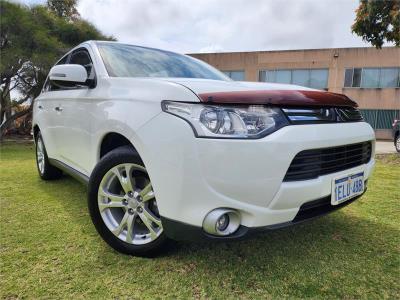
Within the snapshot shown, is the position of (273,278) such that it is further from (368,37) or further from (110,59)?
(368,37)

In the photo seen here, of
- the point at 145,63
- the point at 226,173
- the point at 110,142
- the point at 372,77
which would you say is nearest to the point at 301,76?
the point at 372,77

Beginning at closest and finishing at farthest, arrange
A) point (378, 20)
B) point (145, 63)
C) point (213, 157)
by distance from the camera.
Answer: point (213, 157), point (145, 63), point (378, 20)

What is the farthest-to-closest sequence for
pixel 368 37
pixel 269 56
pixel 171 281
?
pixel 269 56, pixel 368 37, pixel 171 281

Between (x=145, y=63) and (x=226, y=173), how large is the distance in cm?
147

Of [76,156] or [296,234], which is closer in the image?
[296,234]

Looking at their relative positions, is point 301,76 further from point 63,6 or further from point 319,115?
point 319,115

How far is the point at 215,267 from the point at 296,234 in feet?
2.77

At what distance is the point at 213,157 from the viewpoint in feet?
5.40

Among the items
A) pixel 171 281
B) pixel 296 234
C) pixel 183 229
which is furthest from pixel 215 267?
pixel 296 234

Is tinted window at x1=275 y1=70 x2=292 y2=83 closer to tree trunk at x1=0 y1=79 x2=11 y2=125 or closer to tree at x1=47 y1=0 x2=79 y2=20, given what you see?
tree at x1=47 y1=0 x2=79 y2=20

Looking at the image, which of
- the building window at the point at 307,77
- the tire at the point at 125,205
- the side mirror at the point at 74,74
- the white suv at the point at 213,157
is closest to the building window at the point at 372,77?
the building window at the point at 307,77

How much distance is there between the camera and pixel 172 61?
3.04m

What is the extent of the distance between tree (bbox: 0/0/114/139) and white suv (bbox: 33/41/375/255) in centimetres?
853

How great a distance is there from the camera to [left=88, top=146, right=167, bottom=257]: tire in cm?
206
